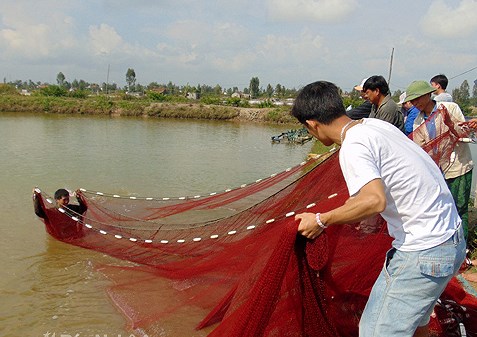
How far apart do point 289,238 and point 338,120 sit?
0.67 metres

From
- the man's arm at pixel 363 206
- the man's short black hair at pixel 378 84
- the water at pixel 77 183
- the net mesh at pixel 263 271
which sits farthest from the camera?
the water at pixel 77 183

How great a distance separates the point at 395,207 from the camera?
1.87 meters

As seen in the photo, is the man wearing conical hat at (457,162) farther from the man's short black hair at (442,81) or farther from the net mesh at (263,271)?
the man's short black hair at (442,81)

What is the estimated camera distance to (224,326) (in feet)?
8.12

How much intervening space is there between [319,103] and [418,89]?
2.22 metres

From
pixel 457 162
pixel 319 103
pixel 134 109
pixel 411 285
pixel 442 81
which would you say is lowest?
pixel 411 285

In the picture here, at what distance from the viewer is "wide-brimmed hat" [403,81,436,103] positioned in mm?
3721

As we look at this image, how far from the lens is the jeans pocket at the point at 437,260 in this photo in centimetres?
184

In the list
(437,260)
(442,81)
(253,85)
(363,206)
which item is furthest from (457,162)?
(253,85)

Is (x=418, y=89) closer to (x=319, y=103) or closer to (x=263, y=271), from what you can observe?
(x=319, y=103)

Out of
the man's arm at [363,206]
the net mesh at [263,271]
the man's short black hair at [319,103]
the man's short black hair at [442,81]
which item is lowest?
the net mesh at [263,271]

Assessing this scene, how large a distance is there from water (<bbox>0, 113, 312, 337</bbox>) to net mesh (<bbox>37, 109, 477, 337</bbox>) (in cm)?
56

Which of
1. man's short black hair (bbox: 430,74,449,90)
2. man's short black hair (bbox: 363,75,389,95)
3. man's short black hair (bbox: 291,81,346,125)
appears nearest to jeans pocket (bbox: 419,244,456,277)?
man's short black hair (bbox: 291,81,346,125)

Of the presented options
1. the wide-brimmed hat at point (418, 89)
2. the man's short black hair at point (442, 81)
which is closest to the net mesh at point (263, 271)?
the wide-brimmed hat at point (418, 89)
